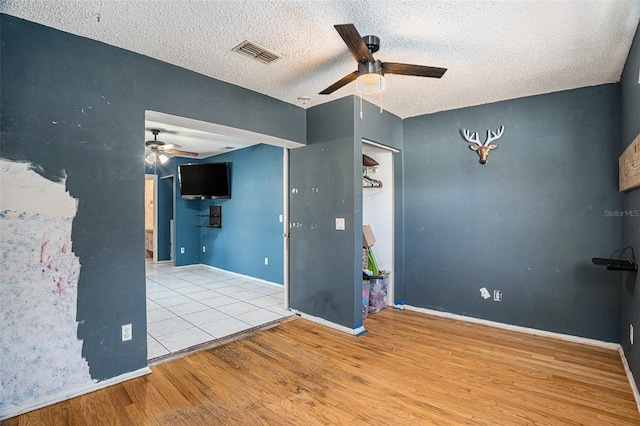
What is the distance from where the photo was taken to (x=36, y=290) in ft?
6.76

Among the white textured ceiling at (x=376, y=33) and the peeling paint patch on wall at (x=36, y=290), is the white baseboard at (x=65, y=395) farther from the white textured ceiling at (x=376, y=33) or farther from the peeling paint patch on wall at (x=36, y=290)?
the white textured ceiling at (x=376, y=33)

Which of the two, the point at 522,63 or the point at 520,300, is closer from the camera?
the point at 522,63

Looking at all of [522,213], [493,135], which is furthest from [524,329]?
[493,135]

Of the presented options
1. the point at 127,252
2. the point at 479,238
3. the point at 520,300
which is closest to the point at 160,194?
the point at 127,252

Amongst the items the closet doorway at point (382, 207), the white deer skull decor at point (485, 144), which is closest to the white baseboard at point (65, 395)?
the closet doorway at point (382, 207)

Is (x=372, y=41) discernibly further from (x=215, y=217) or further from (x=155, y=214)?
(x=155, y=214)

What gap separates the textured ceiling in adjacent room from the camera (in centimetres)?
190

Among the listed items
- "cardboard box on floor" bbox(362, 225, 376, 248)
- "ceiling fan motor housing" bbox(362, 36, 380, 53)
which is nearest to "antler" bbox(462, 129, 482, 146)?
"cardboard box on floor" bbox(362, 225, 376, 248)

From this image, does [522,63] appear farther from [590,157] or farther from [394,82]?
[590,157]

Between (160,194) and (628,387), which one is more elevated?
(160,194)

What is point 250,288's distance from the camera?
5.26m

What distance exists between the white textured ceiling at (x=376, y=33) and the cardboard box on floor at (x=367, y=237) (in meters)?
1.90

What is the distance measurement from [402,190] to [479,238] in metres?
1.11

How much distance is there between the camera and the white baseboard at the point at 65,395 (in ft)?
6.47
